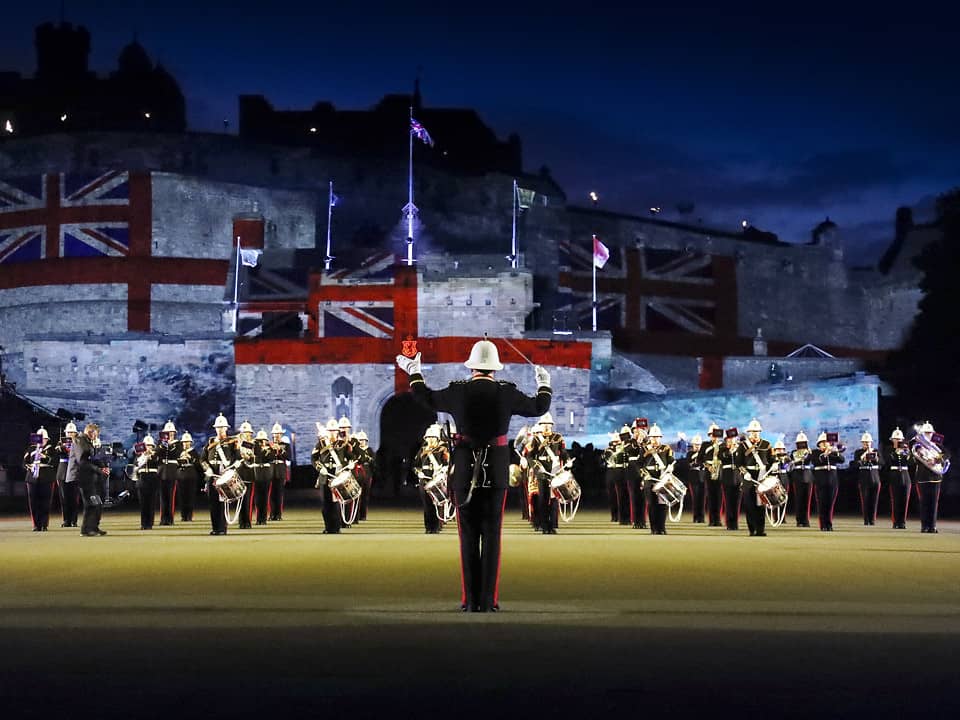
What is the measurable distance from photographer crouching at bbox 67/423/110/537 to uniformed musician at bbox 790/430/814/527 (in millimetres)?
11471

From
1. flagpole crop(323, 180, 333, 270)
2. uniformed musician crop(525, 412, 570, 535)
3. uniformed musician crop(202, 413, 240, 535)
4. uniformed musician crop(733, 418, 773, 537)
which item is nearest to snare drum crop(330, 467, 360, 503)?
uniformed musician crop(202, 413, 240, 535)

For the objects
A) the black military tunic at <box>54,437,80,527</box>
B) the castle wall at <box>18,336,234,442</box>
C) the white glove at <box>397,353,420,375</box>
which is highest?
the castle wall at <box>18,336,234,442</box>

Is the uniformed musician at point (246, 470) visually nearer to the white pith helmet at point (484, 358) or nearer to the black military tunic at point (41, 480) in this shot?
the black military tunic at point (41, 480)

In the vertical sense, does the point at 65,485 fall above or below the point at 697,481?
below

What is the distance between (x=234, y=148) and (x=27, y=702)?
2415 inches

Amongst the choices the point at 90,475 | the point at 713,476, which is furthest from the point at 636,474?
the point at 90,475

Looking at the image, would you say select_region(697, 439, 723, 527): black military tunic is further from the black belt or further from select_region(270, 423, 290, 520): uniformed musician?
the black belt

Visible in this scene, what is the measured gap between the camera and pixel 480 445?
1062 cm

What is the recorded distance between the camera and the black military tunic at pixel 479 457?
10336 mm

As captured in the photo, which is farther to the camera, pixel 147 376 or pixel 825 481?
pixel 147 376

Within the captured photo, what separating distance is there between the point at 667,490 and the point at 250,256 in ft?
135

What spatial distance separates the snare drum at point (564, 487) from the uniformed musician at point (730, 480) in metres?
2.75

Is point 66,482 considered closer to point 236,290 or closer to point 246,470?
point 246,470

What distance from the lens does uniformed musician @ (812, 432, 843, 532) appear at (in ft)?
78.0
